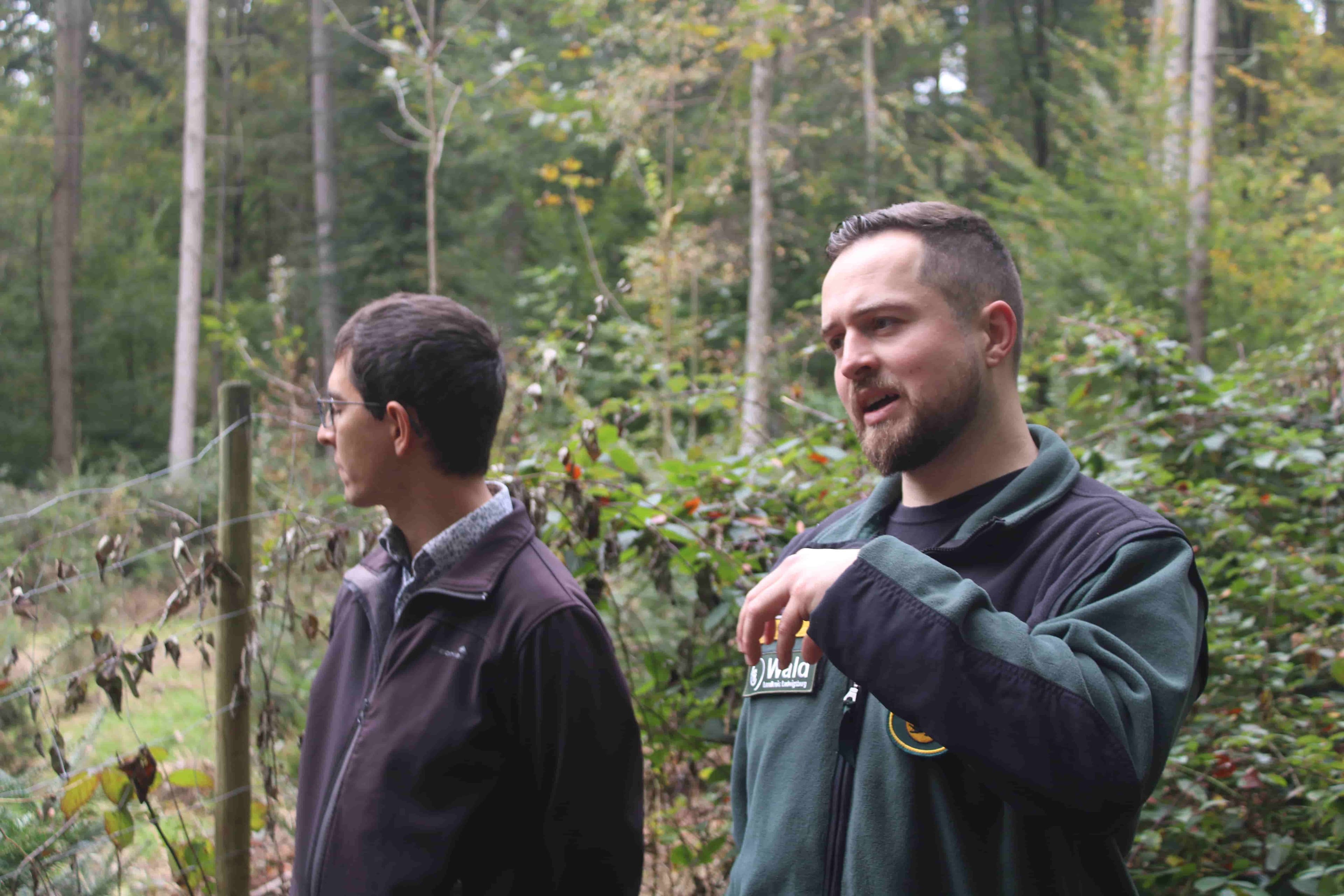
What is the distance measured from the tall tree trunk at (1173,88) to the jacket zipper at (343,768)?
11.0m

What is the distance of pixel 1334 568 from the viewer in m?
3.49

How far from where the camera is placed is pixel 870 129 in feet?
66.6

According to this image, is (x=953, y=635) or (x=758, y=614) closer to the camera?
(x=953, y=635)

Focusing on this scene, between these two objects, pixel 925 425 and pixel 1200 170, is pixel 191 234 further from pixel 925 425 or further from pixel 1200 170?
pixel 925 425

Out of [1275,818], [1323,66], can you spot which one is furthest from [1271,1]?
[1275,818]

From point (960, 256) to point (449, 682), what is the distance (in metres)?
1.18

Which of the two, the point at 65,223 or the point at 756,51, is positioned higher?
the point at 756,51

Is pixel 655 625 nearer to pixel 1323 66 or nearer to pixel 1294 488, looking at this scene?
pixel 1294 488

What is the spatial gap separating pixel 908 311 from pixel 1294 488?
3.26m

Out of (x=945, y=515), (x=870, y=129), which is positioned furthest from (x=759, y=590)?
(x=870, y=129)

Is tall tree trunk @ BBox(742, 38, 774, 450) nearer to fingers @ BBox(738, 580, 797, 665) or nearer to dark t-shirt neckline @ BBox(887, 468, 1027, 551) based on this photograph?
dark t-shirt neckline @ BBox(887, 468, 1027, 551)

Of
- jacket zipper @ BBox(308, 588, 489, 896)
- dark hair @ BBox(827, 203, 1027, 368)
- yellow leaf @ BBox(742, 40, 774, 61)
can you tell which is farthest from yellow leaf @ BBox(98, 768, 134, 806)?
yellow leaf @ BBox(742, 40, 774, 61)

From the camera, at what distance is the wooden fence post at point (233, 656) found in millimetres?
2652

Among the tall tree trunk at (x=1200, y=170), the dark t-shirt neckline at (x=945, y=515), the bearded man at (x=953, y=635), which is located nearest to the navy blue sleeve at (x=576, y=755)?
the bearded man at (x=953, y=635)
